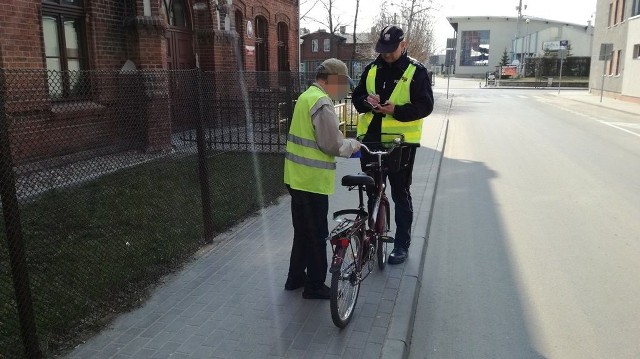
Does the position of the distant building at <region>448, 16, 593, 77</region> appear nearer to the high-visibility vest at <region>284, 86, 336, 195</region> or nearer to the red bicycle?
the red bicycle

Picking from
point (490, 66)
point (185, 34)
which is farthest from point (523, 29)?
point (185, 34)

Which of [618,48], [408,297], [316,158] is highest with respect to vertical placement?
[618,48]

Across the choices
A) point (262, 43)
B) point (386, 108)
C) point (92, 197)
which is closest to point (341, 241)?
point (386, 108)

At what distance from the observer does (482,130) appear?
16.8 m

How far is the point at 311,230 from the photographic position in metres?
4.15

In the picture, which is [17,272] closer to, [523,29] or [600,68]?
[600,68]

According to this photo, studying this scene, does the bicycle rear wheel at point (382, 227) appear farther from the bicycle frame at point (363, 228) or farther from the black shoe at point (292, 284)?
the black shoe at point (292, 284)

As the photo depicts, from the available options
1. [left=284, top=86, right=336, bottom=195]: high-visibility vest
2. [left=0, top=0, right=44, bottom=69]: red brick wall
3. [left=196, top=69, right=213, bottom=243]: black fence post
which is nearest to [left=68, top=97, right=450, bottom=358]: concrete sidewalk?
[left=196, top=69, right=213, bottom=243]: black fence post

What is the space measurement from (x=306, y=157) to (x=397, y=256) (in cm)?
164

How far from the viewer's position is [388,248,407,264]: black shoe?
5059 mm

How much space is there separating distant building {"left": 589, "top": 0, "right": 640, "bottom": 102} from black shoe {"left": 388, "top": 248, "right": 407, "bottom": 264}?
2780 cm

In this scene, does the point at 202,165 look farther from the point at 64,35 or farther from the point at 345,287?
the point at 64,35

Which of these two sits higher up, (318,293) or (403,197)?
(403,197)

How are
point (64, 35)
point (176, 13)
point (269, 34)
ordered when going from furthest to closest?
point (269, 34) < point (176, 13) < point (64, 35)
